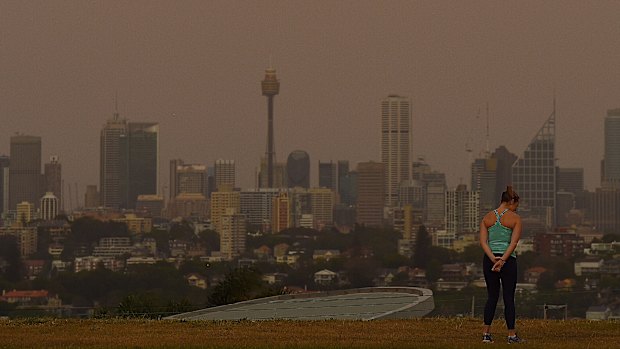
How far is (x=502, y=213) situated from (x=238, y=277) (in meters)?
56.3

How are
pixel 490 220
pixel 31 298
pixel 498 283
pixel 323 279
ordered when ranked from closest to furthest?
pixel 498 283
pixel 490 220
pixel 31 298
pixel 323 279

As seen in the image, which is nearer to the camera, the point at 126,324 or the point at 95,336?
the point at 95,336

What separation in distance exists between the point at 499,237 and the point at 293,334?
2.50 meters

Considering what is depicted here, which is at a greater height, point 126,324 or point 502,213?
point 502,213

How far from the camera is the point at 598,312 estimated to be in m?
129

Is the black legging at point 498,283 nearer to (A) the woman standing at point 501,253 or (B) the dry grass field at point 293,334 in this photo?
(A) the woman standing at point 501,253

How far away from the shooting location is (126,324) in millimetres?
18812

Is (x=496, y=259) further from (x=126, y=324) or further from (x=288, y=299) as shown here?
(x=288, y=299)

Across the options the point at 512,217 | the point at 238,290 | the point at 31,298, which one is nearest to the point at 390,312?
the point at 512,217

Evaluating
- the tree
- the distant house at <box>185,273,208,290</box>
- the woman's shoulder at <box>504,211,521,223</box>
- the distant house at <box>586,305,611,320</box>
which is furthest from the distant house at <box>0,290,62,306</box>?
the woman's shoulder at <box>504,211,521,223</box>

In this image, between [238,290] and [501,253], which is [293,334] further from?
[238,290]

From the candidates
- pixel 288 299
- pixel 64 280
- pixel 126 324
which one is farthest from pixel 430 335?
pixel 64 280

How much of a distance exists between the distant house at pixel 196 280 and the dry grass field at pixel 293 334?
16416 cm

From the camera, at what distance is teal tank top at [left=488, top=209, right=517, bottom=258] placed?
651 inches
